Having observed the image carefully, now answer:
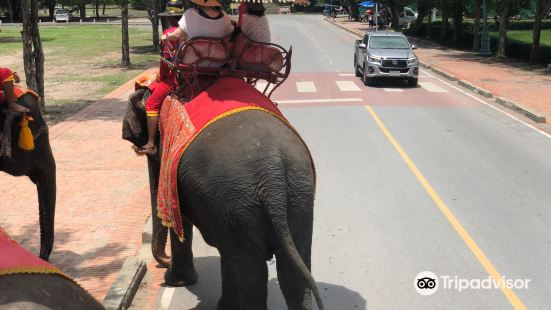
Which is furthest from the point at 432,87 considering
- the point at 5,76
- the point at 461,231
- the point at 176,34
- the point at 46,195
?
the point at 5,76

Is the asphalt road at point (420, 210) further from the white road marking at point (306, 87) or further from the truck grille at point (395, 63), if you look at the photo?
the truck grille at point (395, 63)

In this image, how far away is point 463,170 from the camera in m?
12.0

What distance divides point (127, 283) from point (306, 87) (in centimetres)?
1715

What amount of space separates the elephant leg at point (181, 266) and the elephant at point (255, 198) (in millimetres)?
1887

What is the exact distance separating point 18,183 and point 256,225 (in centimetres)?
823

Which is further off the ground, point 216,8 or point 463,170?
point 216,8

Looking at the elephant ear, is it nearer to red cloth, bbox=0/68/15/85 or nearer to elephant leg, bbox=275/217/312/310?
red cloth, bbox=0/68/15/85

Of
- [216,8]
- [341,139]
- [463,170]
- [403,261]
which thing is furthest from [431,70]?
[216,8]

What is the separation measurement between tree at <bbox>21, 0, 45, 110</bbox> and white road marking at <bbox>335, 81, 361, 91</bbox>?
9780mm

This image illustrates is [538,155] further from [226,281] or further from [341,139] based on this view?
[226,281]

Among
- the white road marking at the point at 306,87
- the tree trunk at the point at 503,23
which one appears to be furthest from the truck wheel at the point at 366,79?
the tree trunk at the point at 503,23

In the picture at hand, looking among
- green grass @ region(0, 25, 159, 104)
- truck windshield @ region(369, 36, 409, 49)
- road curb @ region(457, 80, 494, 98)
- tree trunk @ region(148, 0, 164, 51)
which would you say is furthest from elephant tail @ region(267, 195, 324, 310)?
tree trunk @ region(148, 0, 164, 51)

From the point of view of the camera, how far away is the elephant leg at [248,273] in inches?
187

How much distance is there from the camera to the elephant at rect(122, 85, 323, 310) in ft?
14.9
